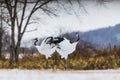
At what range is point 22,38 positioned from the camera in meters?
12.1

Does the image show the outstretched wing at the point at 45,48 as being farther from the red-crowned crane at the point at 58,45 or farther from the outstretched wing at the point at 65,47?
the outstretched wing at the point at 65,47

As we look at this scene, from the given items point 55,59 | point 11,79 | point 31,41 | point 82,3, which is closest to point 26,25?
point 31,41

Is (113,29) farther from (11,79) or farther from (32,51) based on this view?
(11,79)

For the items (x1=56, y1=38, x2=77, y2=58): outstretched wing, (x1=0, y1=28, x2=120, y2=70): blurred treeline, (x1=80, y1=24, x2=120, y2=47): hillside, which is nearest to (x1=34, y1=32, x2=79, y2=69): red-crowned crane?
(x1=56, y1=38, x2=77, y2=58): outstretched wing

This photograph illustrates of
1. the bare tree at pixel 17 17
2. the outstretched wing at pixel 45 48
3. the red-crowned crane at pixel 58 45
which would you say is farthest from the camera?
the bare tree at pixel 17 17

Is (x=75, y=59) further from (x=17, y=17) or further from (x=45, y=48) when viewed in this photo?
(x=17, y=17)

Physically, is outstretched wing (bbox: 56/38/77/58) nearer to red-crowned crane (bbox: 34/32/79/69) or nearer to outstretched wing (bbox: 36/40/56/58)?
red-crowned crane (bbox: 34/32/79/69)

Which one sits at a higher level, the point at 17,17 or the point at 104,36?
the point at 17,17

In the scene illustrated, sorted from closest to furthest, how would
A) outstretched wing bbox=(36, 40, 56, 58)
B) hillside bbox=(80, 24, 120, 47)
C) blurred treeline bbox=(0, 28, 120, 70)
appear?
outstretched wing bbox=(36, 40, 56, 58) < blurred treeline bbox=(0, 28, 120, 70) < hillside bbox=(80, 24, 120, 47)

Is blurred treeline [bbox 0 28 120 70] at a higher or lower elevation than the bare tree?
lower

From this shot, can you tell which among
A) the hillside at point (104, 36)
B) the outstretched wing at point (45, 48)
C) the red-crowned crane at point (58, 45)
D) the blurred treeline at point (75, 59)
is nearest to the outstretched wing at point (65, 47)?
the red-crowned crane at point (58, 45)

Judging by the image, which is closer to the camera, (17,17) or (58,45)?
(58,45)

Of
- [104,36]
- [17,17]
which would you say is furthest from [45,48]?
[104,36]

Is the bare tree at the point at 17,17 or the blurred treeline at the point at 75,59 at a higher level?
the bare tree at the point at 17,17
